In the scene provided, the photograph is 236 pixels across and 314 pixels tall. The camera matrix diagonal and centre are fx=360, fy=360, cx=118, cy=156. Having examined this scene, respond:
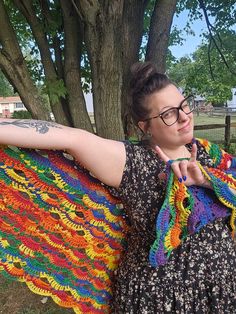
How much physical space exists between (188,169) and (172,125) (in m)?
0.20

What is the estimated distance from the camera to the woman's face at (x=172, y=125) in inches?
59.0

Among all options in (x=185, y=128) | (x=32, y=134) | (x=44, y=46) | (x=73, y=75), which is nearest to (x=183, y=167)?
(x=185, y=128)

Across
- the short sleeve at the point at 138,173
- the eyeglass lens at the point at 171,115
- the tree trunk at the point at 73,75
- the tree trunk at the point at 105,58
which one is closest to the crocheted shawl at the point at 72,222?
the short sleeve at the point at 138,173

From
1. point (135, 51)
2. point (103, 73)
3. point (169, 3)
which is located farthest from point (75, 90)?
point (169, 3)

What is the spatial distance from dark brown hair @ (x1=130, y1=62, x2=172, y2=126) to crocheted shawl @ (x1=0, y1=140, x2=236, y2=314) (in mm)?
323

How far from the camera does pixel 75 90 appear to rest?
3859 mm

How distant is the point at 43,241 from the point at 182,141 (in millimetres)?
847

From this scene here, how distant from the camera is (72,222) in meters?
1.75

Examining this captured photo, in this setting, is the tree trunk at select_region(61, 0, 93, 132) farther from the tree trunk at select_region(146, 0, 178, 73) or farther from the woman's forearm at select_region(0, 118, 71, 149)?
the woman's forearm at select_region(0, 118, 71, 149)

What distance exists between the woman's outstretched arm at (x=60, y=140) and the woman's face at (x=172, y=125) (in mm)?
223

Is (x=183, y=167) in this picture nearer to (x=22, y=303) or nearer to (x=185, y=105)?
(x=185, y=105)

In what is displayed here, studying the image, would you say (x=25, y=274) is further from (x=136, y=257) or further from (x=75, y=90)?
(x=75, y=90)

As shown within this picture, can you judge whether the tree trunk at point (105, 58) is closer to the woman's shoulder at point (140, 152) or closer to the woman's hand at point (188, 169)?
the woman's shoulder at point (140, 152)

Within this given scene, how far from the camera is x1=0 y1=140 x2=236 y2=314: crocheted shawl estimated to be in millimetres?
1492
